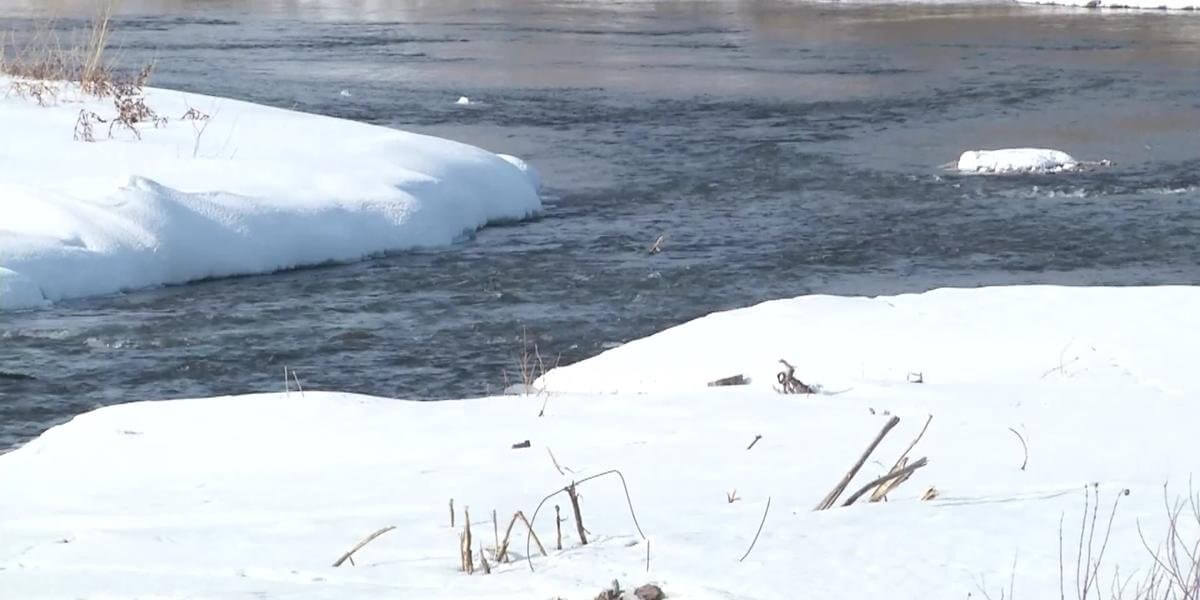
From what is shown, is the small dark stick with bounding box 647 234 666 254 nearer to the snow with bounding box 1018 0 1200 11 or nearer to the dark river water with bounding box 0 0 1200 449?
the dark river water with bounding box 0 0 1200 449

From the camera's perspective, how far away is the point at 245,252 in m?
10.1

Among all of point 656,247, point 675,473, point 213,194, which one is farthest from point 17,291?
point 675,473

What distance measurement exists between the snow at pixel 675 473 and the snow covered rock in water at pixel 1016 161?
256 inches

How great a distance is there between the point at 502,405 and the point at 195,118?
26.5 feet

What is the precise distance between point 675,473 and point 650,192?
8.62 meters

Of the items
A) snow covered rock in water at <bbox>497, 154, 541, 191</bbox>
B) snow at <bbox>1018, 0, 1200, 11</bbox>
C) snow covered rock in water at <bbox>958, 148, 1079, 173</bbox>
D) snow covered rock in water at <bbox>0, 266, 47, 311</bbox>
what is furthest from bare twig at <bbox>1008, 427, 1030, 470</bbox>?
snow at <bbox>1018, 0, 1200, 11</bbox>

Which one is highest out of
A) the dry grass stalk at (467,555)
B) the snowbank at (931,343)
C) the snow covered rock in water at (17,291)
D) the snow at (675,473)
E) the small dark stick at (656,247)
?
the dry grass stalk at (467,555)

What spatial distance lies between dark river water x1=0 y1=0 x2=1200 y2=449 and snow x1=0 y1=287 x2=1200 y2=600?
5.45 feet

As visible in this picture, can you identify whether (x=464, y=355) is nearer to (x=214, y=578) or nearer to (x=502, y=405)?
(x=502, y=405)

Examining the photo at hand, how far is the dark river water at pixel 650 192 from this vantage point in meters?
8.36

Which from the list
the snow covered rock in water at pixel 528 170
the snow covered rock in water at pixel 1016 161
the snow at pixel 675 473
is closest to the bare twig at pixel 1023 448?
the snow at pixel 675 473

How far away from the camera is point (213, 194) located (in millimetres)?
10484

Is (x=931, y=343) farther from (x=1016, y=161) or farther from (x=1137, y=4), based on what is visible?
(x=1137, y=4)

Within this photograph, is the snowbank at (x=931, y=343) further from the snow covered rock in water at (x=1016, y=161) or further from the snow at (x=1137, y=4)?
the snow at (x=1137, y=4)
